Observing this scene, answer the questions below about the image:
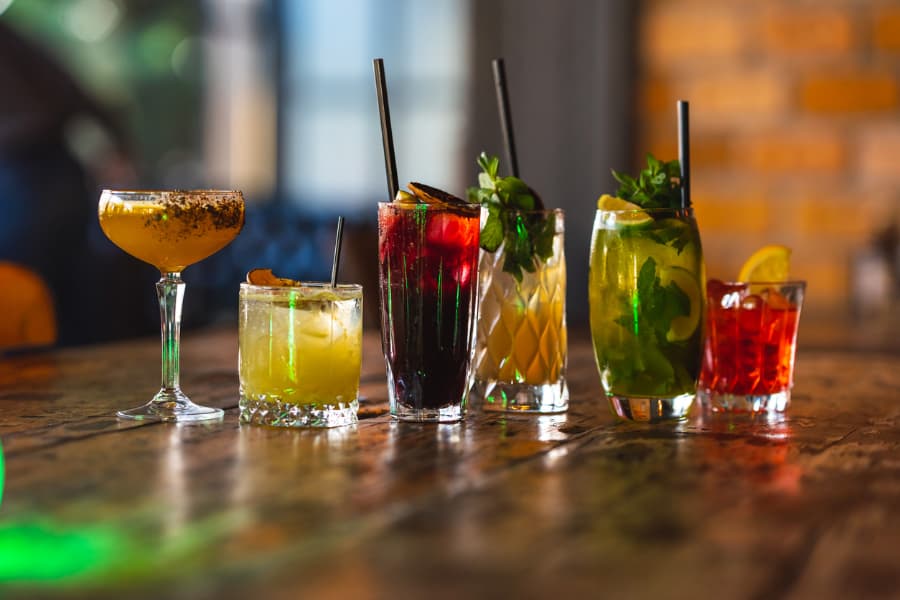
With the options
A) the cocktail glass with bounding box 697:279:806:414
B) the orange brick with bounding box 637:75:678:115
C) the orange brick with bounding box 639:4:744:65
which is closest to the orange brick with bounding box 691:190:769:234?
the orange brick with bounding box 637:75:678:115

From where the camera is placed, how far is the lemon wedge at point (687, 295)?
1.19 m

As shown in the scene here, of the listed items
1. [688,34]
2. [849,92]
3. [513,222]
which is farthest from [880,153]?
[513,222]

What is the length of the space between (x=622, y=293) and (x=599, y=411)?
0.49 feet

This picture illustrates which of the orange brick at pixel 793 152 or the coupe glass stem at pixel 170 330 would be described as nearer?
the coupe glass stem at pixel 170 330

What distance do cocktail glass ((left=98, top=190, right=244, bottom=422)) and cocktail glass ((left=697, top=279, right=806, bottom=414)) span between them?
1.70 ft

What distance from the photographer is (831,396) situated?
147cm

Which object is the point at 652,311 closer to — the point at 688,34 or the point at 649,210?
the point at 649,210

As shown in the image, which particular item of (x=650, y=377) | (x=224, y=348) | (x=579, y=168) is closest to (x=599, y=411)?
(x=650, y=377)

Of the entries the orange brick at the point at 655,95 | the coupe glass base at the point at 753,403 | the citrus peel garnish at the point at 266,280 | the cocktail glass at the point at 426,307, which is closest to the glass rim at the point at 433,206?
the cocktail glass at the point at 426,307

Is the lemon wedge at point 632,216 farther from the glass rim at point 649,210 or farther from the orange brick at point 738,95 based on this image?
the orange brick at point 738,95

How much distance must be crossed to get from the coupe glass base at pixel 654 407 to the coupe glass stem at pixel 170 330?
449 mm

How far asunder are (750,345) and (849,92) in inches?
98.9

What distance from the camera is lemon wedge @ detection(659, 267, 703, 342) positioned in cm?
119

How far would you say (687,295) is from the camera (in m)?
1.20
